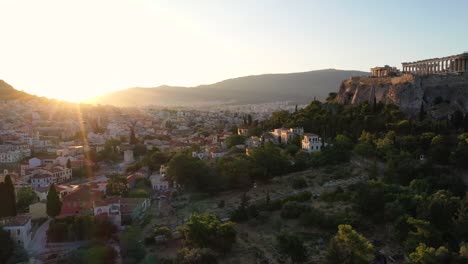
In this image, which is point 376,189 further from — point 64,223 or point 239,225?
point 64,223

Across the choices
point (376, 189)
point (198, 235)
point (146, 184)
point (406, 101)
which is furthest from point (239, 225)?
point (406, 101)

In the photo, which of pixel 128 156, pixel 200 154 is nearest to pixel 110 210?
pixel 200 154

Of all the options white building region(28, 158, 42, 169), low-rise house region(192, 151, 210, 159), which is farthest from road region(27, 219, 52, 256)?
white building region(28, 158, 42, 169)

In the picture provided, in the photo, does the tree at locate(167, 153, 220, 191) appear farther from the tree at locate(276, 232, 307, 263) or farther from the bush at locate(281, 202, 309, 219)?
the tree at locate(276, 232, 307, 263)

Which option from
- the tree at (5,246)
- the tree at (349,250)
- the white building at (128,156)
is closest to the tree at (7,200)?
the tree at (5,246)

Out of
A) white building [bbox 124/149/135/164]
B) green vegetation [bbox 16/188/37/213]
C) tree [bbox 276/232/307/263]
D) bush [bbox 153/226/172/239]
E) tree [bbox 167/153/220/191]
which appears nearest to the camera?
tree [bbox 276/232/307/263]

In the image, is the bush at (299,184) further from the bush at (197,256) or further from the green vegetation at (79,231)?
the green vegetation at (79,231)
